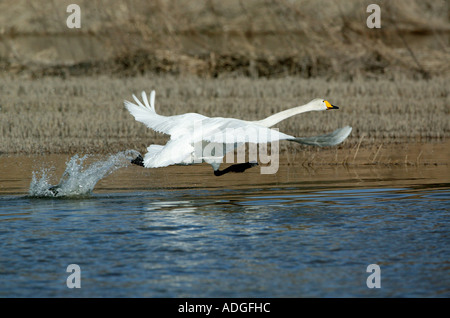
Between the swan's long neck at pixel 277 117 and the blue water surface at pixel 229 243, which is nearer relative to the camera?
the blue water surface at pixel 229 243

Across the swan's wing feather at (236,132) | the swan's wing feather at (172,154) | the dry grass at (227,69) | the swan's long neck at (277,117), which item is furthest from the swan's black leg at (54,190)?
the dry grass at (227,69)

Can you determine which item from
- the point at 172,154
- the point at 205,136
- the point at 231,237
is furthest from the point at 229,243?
the point at 172,154

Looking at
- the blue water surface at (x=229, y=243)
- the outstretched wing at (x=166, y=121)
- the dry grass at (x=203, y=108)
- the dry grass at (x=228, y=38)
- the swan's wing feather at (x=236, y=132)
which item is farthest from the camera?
the dry grass at (x=228, y=38)

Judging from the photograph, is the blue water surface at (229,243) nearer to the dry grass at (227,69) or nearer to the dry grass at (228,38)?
the dry grass at (227,69)

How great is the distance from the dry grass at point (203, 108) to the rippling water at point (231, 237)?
131 inches

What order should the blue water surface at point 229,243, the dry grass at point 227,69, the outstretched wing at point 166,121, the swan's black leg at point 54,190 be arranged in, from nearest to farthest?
the blue water surface at point 229,243, the outstretched wing at point 166,121, the swan's black leg at point 54,190, the dry grass at point 227,69

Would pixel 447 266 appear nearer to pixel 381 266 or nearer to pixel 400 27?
pixel 381 266

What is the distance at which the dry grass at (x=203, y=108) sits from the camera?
14734 mm

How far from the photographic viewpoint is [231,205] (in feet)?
30.3

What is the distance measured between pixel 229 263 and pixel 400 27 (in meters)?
21.2

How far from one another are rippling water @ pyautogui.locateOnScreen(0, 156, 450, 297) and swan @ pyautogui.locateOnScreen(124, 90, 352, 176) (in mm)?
445

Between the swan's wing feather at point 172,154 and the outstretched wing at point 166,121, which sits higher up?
the outstretched wing at point 166,121

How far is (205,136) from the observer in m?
9.26

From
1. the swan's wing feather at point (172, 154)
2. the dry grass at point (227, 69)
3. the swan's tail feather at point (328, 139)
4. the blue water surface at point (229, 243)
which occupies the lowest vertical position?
the blue water surface at point (229, 243)
